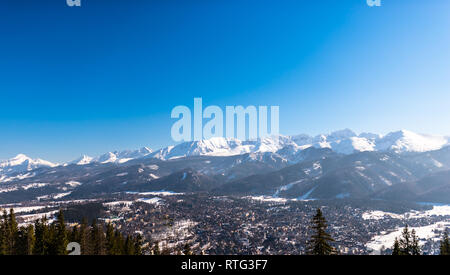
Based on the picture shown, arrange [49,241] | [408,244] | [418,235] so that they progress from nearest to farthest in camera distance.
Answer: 1. [408,244]
2. [49,241]
3. [418,235]

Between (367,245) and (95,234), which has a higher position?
(95,234)

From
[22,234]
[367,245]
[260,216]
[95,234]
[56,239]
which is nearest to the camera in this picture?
[56,239]

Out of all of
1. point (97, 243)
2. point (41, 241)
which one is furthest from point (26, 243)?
point (97, 243)

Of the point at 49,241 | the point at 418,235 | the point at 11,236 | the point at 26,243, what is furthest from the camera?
the point at 418,235

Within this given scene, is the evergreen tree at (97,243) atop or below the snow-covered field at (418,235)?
atop

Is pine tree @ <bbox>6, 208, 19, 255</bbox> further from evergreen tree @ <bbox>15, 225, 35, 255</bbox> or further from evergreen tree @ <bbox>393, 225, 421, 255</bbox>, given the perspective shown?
evergreen tree @ <bbox>393, 225, 421, 255</bbox>

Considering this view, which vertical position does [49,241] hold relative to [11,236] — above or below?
above

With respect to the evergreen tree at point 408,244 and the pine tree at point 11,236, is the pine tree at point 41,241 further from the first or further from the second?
the evergreen tree at point 408,244

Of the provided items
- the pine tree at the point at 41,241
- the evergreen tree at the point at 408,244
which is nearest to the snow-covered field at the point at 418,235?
the evergreen tree at the point at 408,244

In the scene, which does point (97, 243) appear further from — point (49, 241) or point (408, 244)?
point (408, 244)
